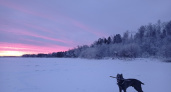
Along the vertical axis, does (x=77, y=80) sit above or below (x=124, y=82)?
below

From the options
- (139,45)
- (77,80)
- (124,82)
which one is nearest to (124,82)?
(124,82)

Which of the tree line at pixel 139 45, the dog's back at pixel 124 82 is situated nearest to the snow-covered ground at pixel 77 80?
the dog's back at pixel 124 82

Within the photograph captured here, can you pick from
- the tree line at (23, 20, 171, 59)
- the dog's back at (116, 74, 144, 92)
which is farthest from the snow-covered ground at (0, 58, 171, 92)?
the tree line at (23, 20, 171, 59)

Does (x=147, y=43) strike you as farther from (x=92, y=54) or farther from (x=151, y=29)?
(x=92, y=54)

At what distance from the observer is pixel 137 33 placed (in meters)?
81.9

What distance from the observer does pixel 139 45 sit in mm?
63500

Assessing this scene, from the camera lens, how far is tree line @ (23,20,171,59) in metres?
47.6

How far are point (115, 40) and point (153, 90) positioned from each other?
8152 centimetres

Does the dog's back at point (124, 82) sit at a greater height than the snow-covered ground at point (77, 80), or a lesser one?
A: greater

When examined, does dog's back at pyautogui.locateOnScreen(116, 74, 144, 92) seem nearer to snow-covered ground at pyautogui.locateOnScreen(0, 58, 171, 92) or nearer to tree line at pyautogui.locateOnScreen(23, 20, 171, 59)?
snow-covered ground at pyautogui.locateOnScreen(0, 58, 171, 92)

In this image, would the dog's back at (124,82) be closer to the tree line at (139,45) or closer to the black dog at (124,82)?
the black dog at (124,82)

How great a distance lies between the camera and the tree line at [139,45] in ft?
156

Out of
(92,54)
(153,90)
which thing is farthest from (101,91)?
(92,54)

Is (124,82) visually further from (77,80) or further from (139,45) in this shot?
(139,45)
